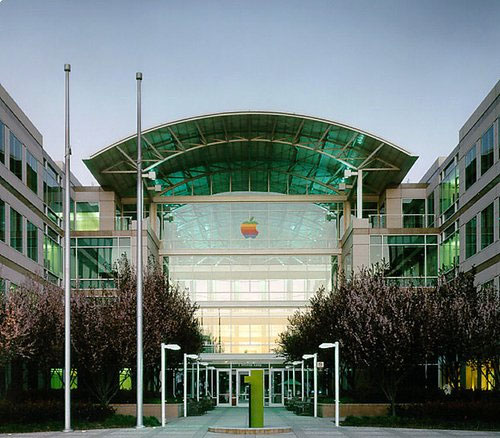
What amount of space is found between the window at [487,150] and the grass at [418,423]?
1709 centimetres

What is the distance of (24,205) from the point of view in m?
A: 49.0

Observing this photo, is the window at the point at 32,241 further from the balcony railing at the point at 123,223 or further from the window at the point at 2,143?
the balcony railing at the point at 123,223

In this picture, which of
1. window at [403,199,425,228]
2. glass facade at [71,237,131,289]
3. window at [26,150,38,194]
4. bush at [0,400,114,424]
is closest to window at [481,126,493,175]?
window at [403,199,425,228]

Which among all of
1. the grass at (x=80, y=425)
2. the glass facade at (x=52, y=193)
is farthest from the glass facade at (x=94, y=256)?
the grass at (x=80, y=425)

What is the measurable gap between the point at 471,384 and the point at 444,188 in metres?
12.9

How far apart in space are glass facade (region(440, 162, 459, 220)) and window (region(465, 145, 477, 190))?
8.03ft

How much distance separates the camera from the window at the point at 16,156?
46.4 meters

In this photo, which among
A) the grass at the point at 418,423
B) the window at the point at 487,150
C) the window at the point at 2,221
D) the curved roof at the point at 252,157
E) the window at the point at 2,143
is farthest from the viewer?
the curved roof at the point at 252,157

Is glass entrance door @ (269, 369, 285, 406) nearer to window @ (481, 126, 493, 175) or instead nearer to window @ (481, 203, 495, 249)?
window @ (481, 203, 495, 249)

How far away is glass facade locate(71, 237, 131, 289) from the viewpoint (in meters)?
58.8

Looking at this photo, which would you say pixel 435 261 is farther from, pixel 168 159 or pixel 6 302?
pixel 6 302

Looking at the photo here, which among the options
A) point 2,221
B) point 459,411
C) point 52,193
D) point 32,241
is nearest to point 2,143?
point 2,221

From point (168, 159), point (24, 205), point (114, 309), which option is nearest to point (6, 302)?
point (114, 309)

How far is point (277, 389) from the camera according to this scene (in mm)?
66875
